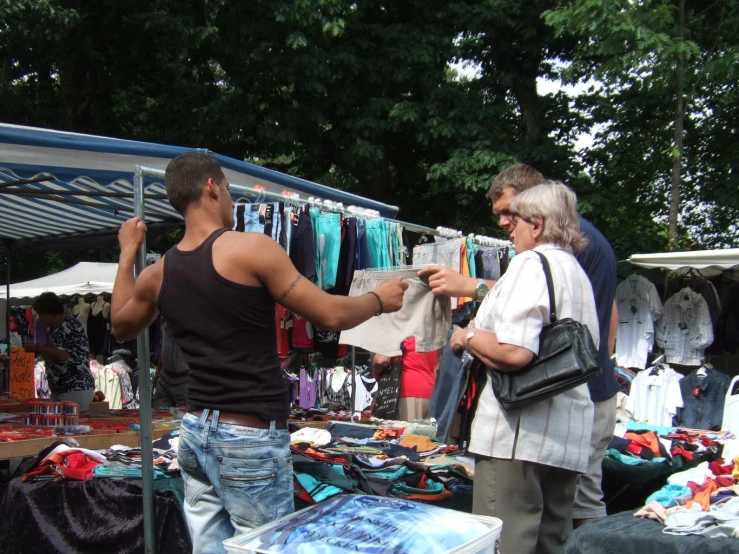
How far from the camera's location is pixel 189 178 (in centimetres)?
254

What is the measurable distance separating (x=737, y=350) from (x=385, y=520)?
9167 millimetres

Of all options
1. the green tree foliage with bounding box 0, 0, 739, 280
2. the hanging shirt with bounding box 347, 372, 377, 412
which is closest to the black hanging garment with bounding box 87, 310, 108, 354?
the green tree foliage with bounding box 0, 0, 739, 280

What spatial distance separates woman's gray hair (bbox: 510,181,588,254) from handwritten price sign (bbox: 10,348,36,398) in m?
5.95

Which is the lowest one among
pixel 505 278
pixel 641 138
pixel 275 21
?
pixel 505 278

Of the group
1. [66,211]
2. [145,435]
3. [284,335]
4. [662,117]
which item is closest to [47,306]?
[66,211]

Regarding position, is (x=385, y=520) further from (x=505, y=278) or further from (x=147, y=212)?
(x=147, y=212)

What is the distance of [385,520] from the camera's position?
2.22 m

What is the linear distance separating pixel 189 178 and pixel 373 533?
1247 mm

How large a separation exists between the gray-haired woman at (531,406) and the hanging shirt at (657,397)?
6537 millimetres

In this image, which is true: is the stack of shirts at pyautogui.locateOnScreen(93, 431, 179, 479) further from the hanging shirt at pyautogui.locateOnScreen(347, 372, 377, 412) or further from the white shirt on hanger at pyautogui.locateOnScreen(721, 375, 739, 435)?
the hanging shirt at pyautogui.locateOnScreen(347, 372, 377, 412)

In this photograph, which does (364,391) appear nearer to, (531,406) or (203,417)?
(531,406)

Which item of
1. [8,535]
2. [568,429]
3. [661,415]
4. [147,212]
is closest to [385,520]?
[568,429]

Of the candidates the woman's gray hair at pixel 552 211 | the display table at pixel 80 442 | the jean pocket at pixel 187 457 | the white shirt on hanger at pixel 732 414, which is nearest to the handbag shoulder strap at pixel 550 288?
the woman's gray hair at pixel 552 211

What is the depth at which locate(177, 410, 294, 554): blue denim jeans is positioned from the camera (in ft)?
7.73
